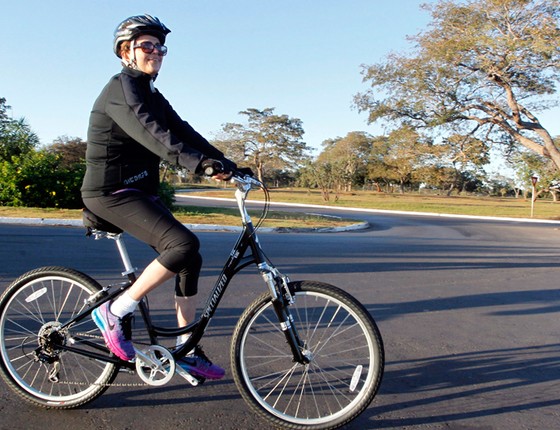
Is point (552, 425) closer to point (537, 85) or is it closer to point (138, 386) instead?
point (138, 386)

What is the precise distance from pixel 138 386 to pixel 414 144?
26962 millimetres

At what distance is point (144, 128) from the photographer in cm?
250

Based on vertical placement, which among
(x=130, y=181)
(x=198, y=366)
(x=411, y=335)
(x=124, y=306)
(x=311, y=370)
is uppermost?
(x=130, y=181)

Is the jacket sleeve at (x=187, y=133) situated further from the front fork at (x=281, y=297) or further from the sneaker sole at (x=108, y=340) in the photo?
the sneaker sole at (x=108, y=340)

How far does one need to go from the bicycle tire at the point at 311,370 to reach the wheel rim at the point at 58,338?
81 cm

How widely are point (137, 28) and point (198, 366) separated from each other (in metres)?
1.79

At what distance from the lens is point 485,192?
93.0m

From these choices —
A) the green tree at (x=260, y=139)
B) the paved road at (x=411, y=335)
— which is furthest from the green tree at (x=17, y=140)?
the green tree at (x=260, y=139)

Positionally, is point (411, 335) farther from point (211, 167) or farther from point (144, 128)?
point (144, 128)

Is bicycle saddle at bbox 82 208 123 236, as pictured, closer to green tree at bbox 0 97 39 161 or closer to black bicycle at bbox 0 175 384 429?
black bicycle at bbox 0 175 384 429

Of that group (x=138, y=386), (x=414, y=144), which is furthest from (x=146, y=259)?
(x=414, y=144)

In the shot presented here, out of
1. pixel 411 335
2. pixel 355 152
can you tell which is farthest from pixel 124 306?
pixel 355 152

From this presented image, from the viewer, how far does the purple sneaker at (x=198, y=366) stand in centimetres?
276

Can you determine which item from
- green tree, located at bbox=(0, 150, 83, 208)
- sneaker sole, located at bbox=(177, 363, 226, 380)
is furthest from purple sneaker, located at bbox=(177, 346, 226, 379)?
green tree, located at bbox=(0, 150, 83, 208)
